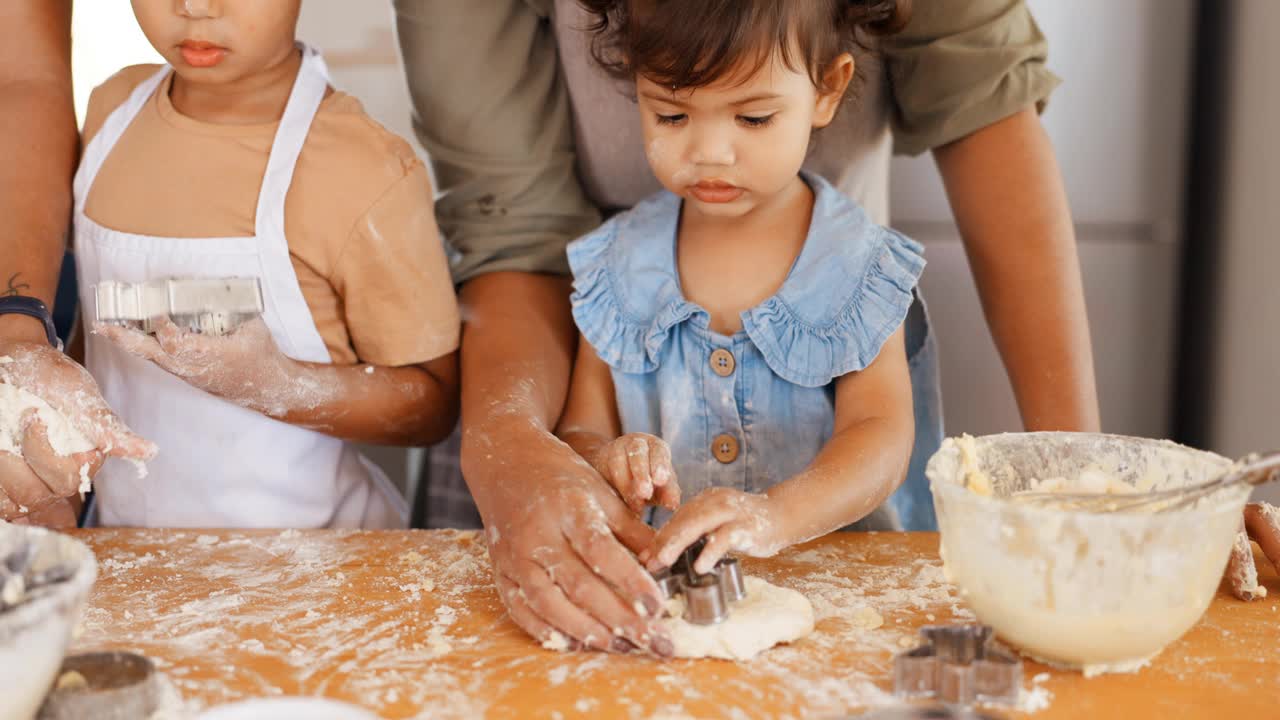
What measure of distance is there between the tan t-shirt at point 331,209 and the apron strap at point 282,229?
12 millimetres

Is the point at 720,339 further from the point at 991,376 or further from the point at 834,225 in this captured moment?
the point at 991,376

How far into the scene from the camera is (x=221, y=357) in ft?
3.65

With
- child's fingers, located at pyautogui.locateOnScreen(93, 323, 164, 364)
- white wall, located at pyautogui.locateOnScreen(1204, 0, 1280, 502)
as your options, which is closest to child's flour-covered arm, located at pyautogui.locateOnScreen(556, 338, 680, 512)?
child's fingers, located at pyautogui.locateOnScreen(93, 323, 164, 364)

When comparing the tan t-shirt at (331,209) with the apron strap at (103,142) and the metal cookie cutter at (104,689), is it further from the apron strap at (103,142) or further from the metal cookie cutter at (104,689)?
the metal cookie cutter at (104,689)

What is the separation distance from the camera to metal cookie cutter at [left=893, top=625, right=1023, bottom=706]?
2.54 ft

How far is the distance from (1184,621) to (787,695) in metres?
0.29

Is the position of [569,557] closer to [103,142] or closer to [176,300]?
[176,300]

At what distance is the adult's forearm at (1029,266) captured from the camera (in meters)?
1.36

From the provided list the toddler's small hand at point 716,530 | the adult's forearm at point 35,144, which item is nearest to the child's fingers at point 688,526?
the toddler's small hand at point 716,530

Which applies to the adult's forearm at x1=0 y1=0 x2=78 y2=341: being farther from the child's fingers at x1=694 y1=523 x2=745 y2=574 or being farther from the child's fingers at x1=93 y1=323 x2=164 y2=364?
the child's fingers at x1=694 y1=523 x2=745 y2=574

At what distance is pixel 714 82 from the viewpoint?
1140 mm

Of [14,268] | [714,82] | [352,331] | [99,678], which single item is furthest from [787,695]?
[14,268]

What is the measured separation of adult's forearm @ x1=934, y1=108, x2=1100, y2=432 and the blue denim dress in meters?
0.21

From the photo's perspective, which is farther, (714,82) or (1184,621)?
(714,82)
